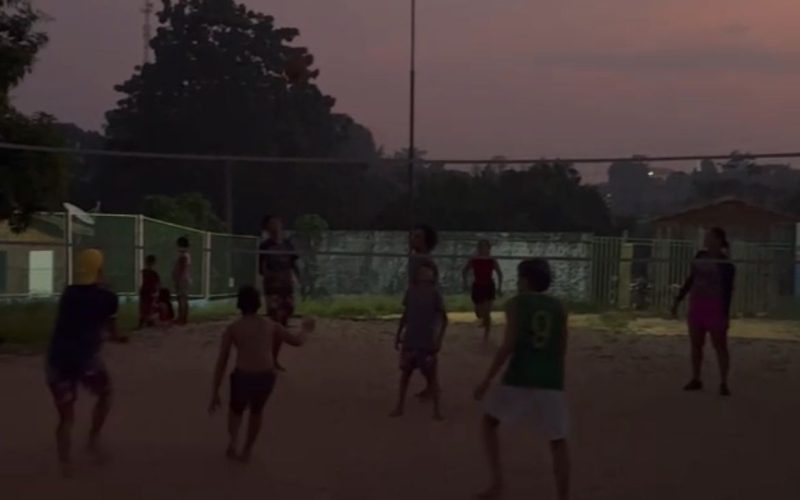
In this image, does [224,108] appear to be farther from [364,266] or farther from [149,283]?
[149,283]

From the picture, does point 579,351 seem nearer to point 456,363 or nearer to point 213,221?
point 456,363

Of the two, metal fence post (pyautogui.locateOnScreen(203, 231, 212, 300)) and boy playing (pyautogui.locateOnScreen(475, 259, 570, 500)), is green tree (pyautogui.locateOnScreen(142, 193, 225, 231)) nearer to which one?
metal fence post (pyautogui.locateOnScreen(203, 231, 212, 300))

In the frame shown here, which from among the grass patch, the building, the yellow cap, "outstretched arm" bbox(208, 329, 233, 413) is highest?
the building

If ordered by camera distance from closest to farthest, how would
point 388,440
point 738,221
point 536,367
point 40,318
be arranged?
point 536,367, point 388,440, point 40,318, point 738,221

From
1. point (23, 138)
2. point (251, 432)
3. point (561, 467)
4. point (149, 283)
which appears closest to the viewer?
point (561, 467)

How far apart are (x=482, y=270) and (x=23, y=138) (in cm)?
583

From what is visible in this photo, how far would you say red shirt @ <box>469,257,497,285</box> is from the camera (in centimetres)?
1719

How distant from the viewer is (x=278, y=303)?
1370 centimetres

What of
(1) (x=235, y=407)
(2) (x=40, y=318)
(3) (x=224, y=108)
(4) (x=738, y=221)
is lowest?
(2) (x=40, y=318)

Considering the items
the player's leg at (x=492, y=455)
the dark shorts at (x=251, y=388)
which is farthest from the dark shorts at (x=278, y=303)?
the player's leg at (x=492, y=455)

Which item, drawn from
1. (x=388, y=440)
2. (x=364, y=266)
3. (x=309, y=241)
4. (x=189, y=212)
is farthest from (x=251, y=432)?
(x=189, y=212)

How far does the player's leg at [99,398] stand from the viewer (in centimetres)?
843

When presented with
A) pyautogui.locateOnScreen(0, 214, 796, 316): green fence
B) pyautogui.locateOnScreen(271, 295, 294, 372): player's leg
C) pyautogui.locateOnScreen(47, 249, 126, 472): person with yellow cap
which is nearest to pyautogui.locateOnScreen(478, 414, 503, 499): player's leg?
pyautogui.locateOnScreen(47, 249, 126, 472): person with yellow cap

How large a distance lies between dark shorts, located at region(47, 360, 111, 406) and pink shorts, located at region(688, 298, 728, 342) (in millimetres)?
5919
